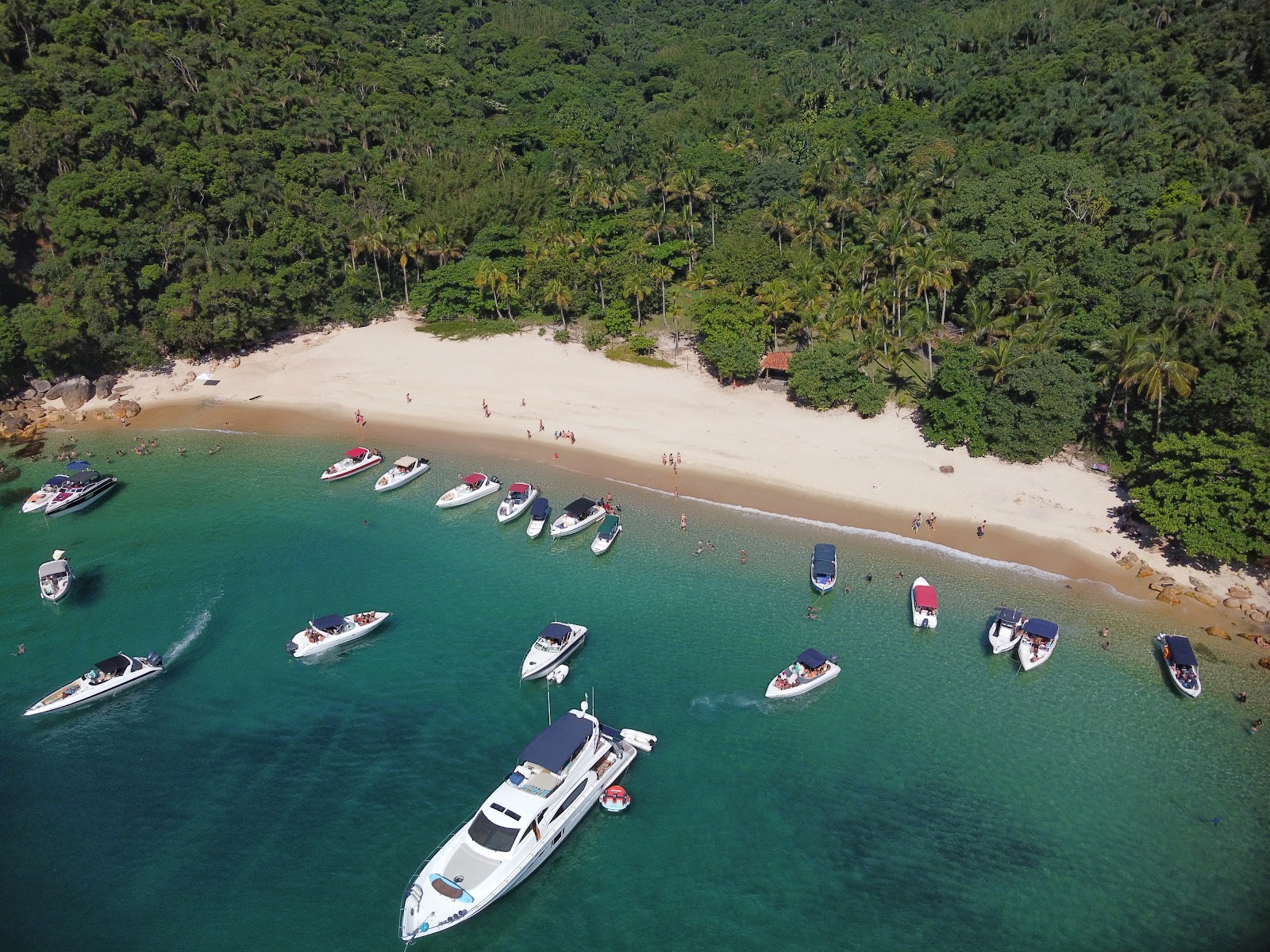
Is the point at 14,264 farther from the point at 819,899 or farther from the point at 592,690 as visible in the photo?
the point at 819,899

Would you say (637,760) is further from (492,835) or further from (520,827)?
(492,835)

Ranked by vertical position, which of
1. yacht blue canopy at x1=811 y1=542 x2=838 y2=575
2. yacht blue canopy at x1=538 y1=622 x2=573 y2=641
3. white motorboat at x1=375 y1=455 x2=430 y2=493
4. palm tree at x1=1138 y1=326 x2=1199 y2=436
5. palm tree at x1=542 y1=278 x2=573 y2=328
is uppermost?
palm tree at x1=542 y1=278 x2=573 y2=328

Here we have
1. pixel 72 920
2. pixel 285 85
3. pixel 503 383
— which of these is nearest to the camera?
pixel 72 920

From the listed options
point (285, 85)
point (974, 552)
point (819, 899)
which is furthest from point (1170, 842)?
point (285, 85)

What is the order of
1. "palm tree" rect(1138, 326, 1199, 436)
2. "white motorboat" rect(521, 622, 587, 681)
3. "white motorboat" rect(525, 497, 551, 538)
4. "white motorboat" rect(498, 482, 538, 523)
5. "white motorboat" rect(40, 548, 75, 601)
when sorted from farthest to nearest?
"white motorboat" rect(498, 482, 538, 523), "white motorboat" rect(525, 497, 551, 538), "palm tree" rect(1138, 326, 1199, 436), "white motorboat" rect(40, 548, 75, 601), "white motorboat" rect(521, 622, 587, 681)

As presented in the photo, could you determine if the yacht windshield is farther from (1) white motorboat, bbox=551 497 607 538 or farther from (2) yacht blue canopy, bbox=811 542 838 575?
(2) yacht blue canopy, bbox=811 542 838 575

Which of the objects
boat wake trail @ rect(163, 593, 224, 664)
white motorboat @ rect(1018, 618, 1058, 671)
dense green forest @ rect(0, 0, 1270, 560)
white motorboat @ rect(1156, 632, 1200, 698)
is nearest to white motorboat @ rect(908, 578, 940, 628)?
white motorboat @ rect(1018, 618, 1058, 671)
